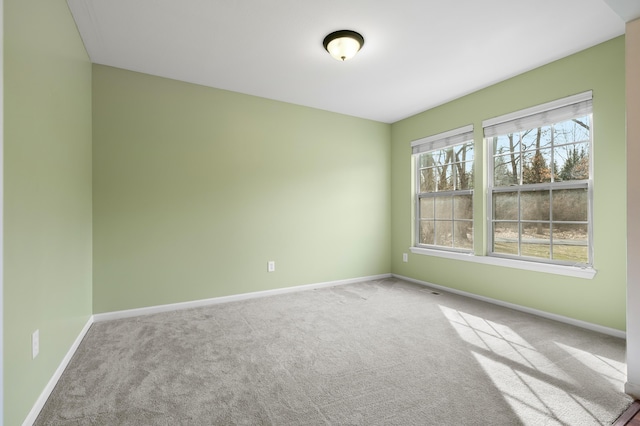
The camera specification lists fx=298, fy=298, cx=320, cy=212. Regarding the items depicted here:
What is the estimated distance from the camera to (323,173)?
446 centimetres

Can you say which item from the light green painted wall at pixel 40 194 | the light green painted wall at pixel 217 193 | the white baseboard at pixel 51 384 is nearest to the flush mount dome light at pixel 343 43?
the light green painted wall at pixel 217 193

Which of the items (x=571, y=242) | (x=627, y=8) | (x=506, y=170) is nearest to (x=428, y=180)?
(x=506, y=170)

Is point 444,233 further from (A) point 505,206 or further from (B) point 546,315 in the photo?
(B) point 546,315

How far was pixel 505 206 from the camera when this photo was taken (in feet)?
11.7

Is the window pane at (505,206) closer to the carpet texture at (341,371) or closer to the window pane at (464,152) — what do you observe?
the window pane at (464,152)

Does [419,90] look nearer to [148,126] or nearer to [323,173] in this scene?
[323,173]

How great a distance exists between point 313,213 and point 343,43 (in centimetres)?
233

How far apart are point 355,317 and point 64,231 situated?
2.63 meters

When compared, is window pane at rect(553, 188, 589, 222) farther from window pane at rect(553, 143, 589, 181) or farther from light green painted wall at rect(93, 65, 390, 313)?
light green painted wall at rect(93, 65, 390, 313)

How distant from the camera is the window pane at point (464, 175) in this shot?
13.0 ft

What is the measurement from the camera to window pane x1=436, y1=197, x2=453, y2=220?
4258mm

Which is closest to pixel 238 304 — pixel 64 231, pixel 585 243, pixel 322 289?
pixel 322 289

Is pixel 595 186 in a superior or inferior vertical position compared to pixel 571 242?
superior

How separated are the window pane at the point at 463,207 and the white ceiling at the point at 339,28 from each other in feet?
4.53
